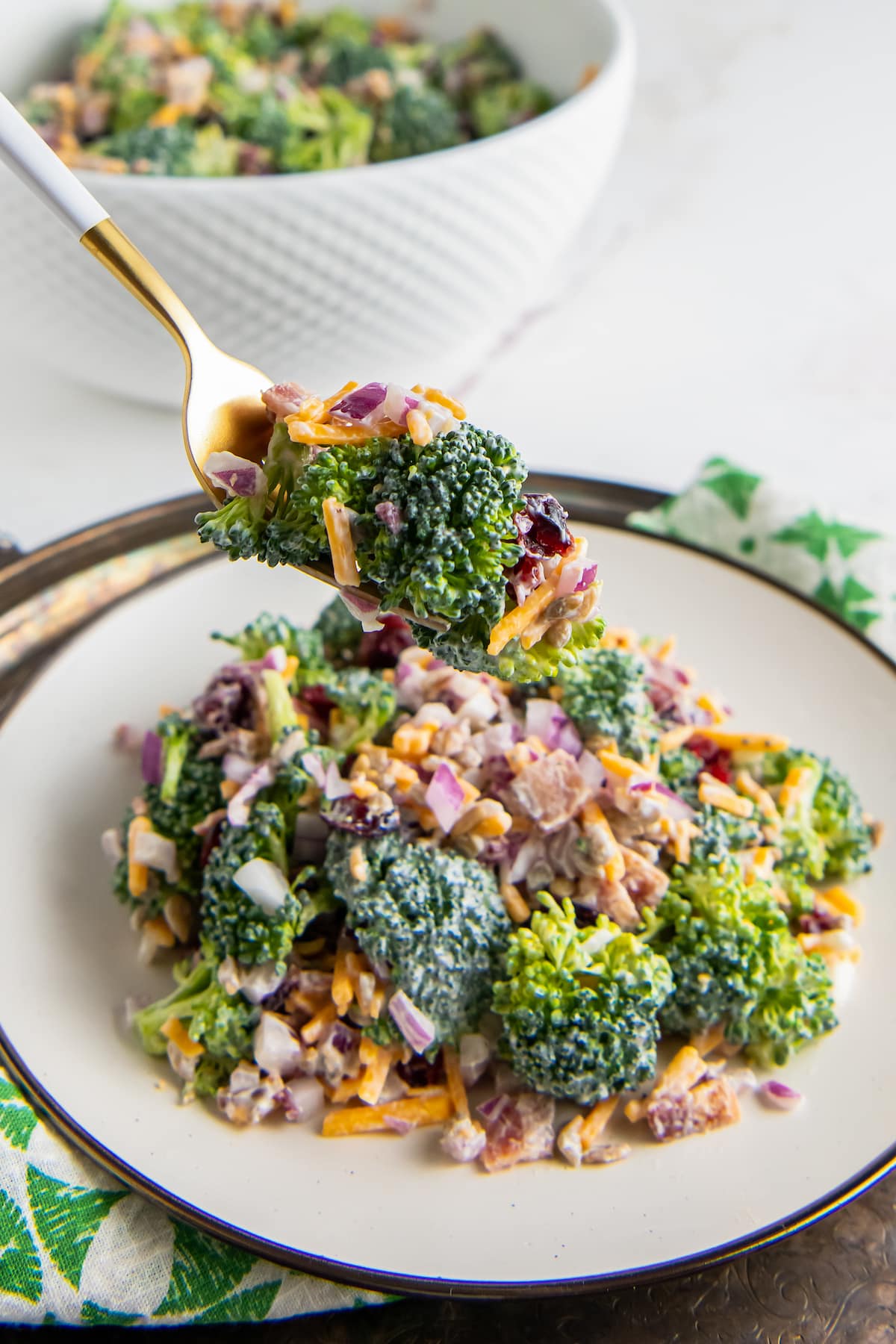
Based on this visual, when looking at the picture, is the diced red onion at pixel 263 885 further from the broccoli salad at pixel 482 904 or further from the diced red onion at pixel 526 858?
the diced red onion at pixel 526 858

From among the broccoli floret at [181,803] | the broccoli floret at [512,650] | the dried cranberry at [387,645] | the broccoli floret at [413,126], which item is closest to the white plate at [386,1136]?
the broccoli floret at [181,803]

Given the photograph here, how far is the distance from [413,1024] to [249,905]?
347mm

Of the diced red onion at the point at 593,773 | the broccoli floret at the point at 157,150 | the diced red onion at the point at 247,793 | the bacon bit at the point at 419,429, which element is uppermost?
the broccoli floret at the point at 157,150

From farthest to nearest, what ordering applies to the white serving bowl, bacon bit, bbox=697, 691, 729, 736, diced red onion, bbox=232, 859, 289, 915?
the white serving bowl, bacon bit, bbox=697, 691, 729, 736, diced red onion, bbox=232, 859, 289, 915

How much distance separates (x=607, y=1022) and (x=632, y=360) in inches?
127

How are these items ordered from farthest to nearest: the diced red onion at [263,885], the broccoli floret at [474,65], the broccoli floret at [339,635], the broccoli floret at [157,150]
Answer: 1. the broccoli floret at [474,65]
2. the broccoli floret at [157,150]
3. the broccoli floret at [339,635]
4. the diced red onion at [263,885]

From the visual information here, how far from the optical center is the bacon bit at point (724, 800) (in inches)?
99.2

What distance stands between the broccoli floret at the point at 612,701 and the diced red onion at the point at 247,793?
0.59 metres

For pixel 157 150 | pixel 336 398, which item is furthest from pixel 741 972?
pixel 157 150

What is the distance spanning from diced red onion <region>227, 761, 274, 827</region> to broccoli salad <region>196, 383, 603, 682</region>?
0.49 m

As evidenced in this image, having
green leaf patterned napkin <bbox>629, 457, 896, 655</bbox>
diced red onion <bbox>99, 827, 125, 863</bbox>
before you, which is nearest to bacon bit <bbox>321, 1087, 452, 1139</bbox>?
diced red onion <bbox>99, 827, 125, 863</bbox>

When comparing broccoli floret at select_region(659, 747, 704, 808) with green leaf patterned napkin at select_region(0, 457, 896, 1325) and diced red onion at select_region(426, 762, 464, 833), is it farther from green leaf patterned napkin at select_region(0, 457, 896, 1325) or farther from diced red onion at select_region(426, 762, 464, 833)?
green leaf patterned napkin at select_region(0, 457, 896, 1325)

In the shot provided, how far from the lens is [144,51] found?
411cm

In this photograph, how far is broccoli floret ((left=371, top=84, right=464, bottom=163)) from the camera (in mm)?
4035
